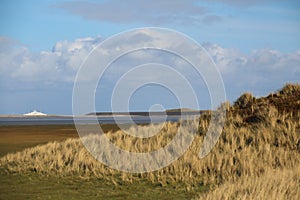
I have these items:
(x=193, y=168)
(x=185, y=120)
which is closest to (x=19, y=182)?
(x=193, y=168)

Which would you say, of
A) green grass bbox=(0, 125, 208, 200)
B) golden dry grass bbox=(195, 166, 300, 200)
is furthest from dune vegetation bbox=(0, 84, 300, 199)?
green grass bbox=(0, 125, 208, 200)

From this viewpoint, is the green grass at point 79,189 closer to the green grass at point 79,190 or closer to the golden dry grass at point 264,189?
the green grass at point 79,190

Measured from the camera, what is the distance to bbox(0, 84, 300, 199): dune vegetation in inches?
531

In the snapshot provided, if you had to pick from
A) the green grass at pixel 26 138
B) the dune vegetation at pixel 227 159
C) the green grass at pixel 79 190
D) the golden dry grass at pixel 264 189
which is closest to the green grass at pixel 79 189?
the green grass at pixel 79 190

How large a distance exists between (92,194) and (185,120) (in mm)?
11714

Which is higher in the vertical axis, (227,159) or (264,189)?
(227,159)

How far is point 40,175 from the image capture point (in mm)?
17516

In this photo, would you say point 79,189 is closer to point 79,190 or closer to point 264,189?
point 79,190

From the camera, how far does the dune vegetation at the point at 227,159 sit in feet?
44.3

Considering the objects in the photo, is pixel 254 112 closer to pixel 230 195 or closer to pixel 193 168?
pixel 193 168

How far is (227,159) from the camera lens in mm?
17406

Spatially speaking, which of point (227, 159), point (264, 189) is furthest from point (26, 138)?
point (264, 189)

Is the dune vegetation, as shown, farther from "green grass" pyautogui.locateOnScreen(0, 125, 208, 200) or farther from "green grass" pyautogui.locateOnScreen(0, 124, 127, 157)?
"green grass" pyautogui.locateOnScreen(0, 124, 127, 157)

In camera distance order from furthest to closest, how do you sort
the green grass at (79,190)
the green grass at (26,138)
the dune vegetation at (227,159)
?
the green grass at (26,138)
the green grass at (79,190)
the dune vegetation at (227,159)
